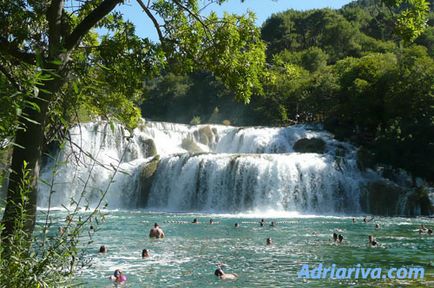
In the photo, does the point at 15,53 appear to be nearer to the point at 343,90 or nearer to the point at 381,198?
the point at 381,198

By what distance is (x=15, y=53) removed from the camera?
5066mm

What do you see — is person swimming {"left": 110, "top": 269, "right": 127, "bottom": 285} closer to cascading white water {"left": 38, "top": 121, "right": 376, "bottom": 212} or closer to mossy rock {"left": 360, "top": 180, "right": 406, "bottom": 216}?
cascading white water {"left": 38, "top": 121, "right": 376, "bottom": 212}

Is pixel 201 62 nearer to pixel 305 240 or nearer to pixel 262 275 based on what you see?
pixel 262 275

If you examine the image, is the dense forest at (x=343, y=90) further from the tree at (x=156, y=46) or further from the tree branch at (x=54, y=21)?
the tree branch at (x=54, y=21)

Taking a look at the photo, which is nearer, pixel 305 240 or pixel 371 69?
pixel 305 240

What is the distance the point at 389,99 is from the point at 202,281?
3506cm

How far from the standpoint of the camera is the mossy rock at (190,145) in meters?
50.0

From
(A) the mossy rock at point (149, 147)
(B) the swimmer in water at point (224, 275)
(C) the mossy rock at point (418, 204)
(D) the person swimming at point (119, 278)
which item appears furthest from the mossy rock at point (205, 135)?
(D) the person swimming at point (119, 278)

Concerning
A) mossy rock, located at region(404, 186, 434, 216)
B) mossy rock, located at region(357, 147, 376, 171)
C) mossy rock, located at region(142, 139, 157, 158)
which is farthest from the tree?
mossy rock, located at region(142, 139, 157, 158)

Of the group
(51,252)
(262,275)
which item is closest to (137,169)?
(262,275)

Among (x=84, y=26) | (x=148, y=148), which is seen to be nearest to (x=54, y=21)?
(x=84, y=26)

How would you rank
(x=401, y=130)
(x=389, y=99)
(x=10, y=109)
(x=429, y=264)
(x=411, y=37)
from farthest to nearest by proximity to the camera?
(x=389, y=99) < (x=401, y=130) < (x=429, y=264) < (x=411, y=37) < (x=10, y=109)

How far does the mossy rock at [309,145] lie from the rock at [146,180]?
41.9ft

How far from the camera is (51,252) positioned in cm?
353
